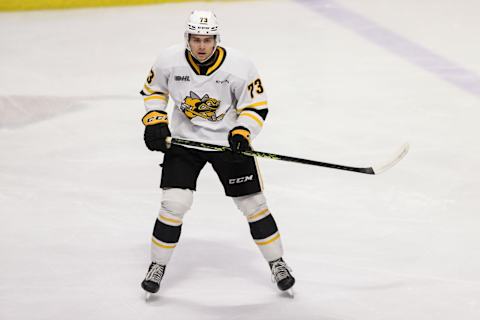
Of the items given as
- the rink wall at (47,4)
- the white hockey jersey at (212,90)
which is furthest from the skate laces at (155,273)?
the rink wall at (47,4)

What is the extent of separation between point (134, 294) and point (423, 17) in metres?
3.95

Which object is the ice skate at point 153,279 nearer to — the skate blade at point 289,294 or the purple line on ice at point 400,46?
the skate blade at point 289,294

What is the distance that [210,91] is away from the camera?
3.14 meters

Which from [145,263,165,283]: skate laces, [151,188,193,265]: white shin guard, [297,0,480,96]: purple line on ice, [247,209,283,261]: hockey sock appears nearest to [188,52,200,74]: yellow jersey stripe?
[151,188,193,265]: white shin guard

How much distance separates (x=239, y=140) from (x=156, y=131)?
284mm

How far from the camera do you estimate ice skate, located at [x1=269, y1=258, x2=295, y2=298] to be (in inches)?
129

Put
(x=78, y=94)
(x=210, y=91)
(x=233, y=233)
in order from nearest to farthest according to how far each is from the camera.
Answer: (x=210, y=91) → (x=233, y=233) → (x=78, y=94)

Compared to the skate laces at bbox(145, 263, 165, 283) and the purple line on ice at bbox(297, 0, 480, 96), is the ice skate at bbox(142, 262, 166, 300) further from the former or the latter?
the purple line on ice at bbox(297, 0, 480, 96)

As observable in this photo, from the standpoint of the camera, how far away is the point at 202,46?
121 inches

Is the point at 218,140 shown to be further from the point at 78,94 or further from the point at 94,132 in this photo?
the point at 78,94

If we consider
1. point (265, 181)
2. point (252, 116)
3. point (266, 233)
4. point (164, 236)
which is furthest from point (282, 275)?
point (265, 181)

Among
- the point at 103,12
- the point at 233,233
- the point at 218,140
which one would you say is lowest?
the point at 103,12

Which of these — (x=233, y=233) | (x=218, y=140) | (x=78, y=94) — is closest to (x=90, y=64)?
(x=78, y=94)

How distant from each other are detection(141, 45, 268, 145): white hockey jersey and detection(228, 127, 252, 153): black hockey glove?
0.12 feet
